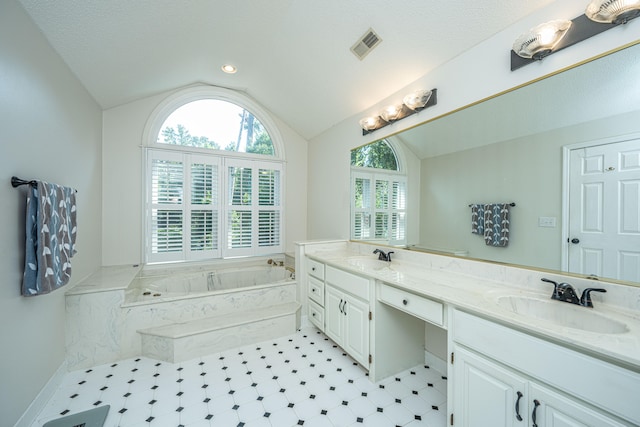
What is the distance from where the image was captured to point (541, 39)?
52.1 inches

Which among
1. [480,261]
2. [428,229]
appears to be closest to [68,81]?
[428,229]

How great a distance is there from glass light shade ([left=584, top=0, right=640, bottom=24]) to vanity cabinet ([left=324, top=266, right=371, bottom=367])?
188 centimetres

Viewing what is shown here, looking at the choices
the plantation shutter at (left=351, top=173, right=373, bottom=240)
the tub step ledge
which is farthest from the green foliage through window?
the tub step ledge

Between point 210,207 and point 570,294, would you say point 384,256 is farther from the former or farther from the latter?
point 210,207

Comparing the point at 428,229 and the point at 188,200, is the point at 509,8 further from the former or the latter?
the point at 188,200

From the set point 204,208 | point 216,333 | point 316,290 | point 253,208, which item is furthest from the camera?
point 253,208

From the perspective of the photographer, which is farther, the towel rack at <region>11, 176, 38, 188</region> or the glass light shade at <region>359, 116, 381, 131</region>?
the glass light shade at <region>359, 116, 381, 131</region>

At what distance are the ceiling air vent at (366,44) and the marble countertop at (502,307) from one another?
183 cm

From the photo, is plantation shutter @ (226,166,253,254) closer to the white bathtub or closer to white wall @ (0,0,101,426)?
the white bathtub

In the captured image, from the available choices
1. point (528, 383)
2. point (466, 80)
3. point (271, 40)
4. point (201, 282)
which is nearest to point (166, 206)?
point (201, 282)

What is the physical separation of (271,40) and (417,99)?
145cm

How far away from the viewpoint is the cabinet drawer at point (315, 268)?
2.59 meters

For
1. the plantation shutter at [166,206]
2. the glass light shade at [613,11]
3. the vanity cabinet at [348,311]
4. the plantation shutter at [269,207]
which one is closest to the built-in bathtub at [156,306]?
the plantation shutter at [166,206]

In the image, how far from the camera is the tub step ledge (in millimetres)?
2236
